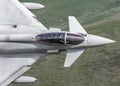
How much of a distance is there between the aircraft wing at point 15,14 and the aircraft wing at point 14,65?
273 cm

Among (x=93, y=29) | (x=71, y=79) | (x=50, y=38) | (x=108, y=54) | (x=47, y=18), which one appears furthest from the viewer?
(x=47, y=18)

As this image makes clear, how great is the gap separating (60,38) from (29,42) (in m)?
2.69

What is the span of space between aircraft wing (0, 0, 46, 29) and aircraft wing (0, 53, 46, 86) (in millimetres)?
2735

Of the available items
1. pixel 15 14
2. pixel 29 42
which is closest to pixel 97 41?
pixel 29 42

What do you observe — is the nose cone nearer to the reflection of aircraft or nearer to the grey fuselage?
the reflection of aircraft

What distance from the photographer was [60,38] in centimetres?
3158

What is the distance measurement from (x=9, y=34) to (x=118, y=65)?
30.4 feet

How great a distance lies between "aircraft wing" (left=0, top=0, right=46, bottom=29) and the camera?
34531mm

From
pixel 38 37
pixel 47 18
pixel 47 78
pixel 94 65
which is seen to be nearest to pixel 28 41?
pixel 38 37

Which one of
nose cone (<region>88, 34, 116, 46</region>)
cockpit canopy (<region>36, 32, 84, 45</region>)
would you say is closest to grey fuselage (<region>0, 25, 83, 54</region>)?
cockpit canopy (<region>36, 32, 84, 45</region>)

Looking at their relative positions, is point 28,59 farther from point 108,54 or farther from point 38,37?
point 108,54

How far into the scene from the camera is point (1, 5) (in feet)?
120

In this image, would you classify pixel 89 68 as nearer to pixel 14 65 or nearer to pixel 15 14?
pixel 14 65

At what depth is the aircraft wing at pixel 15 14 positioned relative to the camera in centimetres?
3453
